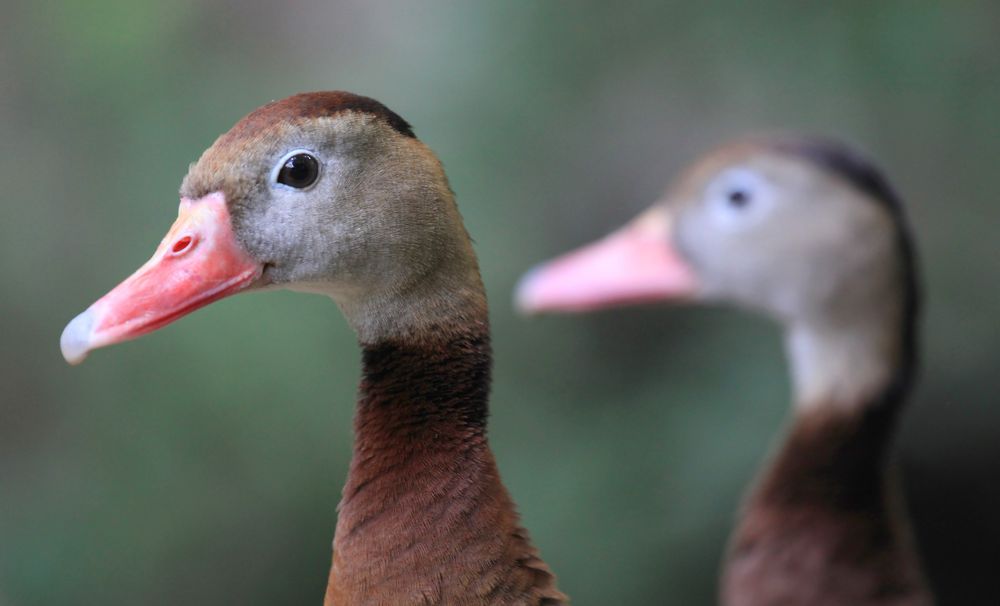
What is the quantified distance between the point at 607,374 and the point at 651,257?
0.25m

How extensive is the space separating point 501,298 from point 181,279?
3.04 ft

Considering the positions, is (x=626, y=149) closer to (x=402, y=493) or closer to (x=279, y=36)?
(x=279, y=36)

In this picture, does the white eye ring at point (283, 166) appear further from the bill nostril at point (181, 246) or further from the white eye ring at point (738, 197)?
the white eye ring at point (738, 197)

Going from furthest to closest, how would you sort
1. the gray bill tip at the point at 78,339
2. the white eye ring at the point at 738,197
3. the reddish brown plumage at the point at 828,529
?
the white eye ring at the point at 738,197 → the reddish brown plumage at the point at 828,529 → the gray bill tip at the point at 78,339

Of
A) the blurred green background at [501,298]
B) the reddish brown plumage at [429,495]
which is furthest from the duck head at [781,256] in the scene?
the reddish brown plumage at [429,495]

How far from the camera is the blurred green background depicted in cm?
120

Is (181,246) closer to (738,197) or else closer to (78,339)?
(78,339)

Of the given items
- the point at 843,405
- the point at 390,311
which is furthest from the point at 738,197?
the point at 390,311

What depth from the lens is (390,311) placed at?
1.52ft

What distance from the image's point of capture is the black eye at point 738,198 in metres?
1.24

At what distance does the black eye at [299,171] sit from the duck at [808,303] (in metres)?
0.70

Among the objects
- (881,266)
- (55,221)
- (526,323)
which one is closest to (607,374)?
(526,323)

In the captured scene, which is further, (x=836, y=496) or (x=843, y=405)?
(x=843, y=405)

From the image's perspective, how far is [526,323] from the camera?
4.56 feet
